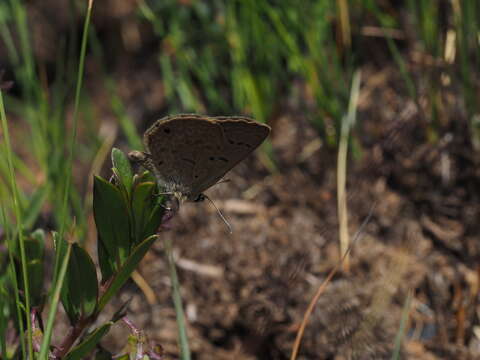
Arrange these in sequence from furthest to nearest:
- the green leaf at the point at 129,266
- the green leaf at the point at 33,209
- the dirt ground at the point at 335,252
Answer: the dirt ground at the point at 335,252 < the green leaf at the point at 33,209 < the green leaf at the point at 129,266

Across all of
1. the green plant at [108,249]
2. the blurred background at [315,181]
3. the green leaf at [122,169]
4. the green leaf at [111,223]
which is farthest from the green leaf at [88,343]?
the blurred background at [315,181]

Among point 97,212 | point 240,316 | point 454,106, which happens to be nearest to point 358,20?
point 454,106

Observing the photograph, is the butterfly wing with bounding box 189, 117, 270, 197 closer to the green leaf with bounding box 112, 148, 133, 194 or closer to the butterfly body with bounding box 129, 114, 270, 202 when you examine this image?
the butterfly body with bounding box 129, 114, 270, 202

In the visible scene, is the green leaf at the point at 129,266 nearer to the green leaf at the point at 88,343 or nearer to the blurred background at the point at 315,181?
the green leaf at the point at 88,343

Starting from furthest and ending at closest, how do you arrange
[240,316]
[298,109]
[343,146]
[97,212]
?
[298,109] → [343,146] → [240,316] → [97,212]

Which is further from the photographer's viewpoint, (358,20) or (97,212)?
(358,20)

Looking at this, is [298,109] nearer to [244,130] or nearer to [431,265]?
[431,265]
